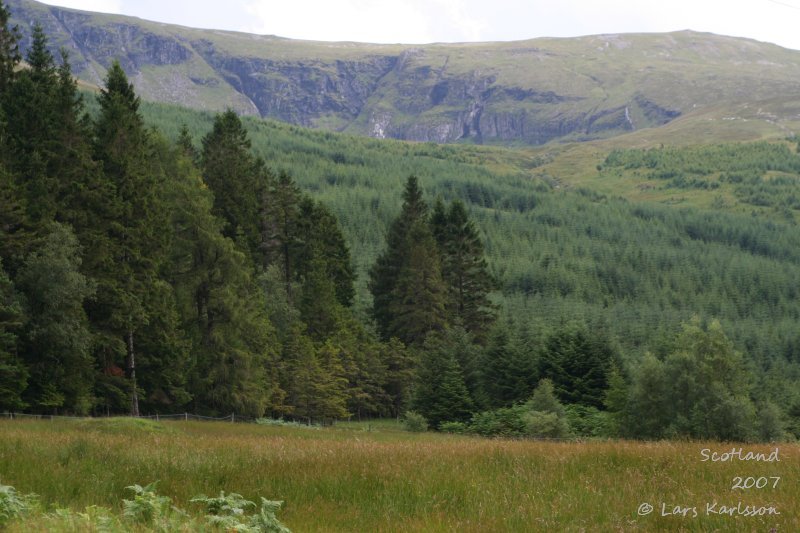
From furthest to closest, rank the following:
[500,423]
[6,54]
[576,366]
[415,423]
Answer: [576,366], [415,423], [500,423], [6,54]

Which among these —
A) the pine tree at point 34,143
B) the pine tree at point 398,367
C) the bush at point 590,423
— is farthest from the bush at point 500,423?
the pine tree at point 34,143

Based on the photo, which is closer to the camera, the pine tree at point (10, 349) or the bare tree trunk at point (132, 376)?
the pine tree at point (10, 349)

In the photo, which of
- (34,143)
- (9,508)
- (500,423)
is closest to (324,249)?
(500,423)

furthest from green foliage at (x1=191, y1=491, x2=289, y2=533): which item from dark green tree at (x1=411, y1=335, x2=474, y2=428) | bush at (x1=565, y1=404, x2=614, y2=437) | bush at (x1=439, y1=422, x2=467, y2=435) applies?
dark green tree at (x1=411, y1=335, x2=474, y2=428)

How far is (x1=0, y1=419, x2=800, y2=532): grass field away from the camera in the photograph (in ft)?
28.9

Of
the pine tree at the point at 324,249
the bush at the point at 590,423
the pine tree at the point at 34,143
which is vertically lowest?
the bush at the point at 590,423

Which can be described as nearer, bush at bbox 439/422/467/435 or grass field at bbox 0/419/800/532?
grass field at bbox 0/419/800/532

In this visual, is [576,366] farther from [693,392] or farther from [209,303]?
[209,303]

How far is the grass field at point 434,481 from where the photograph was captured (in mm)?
8812

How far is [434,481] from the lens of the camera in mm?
10602

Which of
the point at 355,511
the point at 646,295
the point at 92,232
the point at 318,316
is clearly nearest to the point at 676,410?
the point at 318,316

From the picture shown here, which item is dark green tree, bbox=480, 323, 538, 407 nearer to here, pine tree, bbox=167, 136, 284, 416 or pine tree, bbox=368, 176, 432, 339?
pine tree, bbox=368, 176, 432, 339

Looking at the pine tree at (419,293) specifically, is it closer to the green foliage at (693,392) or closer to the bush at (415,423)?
the bush at (415,423)

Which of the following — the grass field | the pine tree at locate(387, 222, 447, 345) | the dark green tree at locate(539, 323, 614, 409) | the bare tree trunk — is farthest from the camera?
the pine tree at locate(387, 222, 447, 345)
